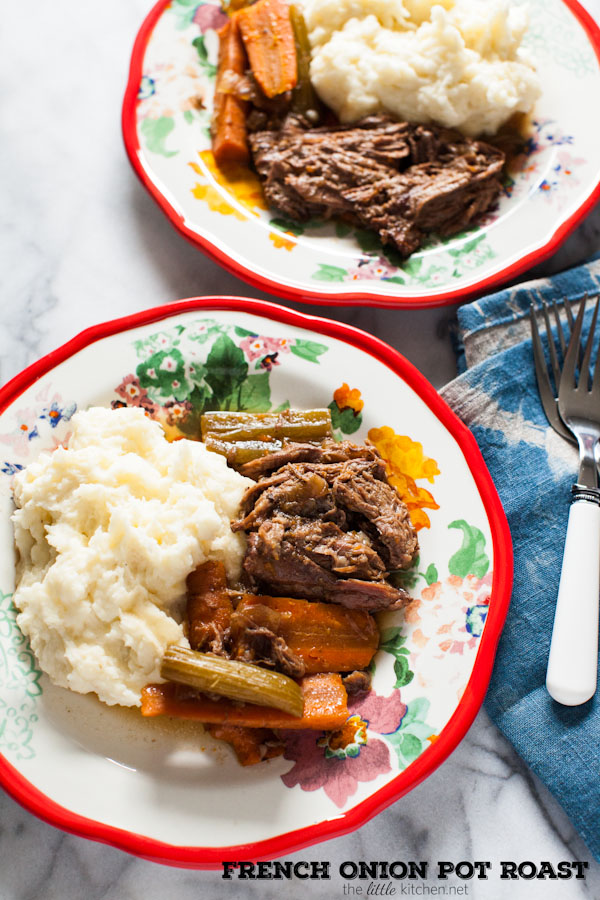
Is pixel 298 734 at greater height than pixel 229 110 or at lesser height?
lesser

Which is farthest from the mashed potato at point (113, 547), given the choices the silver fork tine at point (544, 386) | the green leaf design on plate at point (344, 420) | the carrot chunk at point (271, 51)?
the carrot chunk at point (271, 51)

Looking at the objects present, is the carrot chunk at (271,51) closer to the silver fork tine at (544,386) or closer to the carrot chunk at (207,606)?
the silver fork tine at (544,386)

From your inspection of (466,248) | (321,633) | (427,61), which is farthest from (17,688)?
(427,61)

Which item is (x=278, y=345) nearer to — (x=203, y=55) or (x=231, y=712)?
(x=231, y=712)

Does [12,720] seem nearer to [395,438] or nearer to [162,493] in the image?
[162,493]

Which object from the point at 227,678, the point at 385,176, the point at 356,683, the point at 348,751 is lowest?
the point at 348,751

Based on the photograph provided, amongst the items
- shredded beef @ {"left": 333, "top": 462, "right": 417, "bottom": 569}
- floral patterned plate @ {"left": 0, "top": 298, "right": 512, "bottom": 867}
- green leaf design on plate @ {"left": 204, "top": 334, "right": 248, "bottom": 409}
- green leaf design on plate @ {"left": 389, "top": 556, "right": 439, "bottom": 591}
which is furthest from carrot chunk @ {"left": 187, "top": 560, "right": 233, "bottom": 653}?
green leaf design on plate @ {"left": 204, "top": 334, "right": 248, "bottom": 409}

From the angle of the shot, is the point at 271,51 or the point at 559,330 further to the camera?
the point at 271,51
